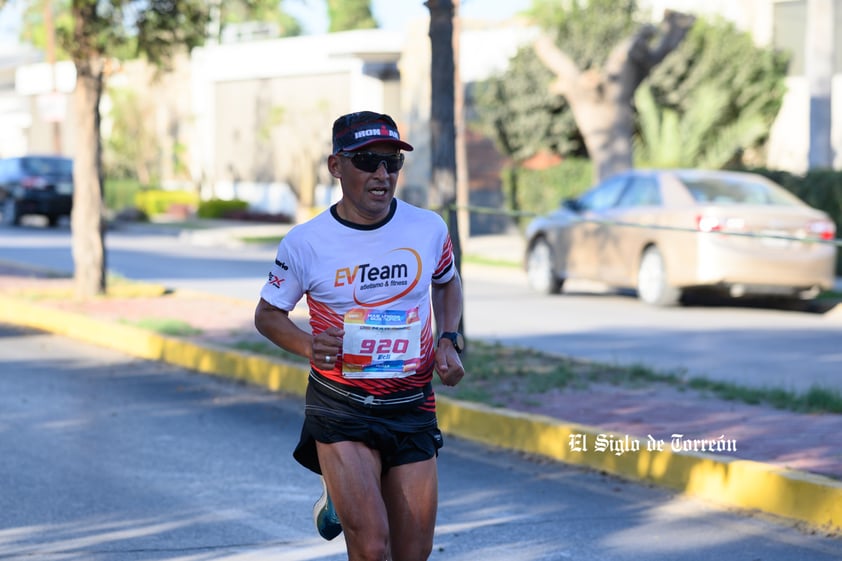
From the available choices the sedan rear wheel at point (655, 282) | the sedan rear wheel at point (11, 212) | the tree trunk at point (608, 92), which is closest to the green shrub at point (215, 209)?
the sedan rear wheel at point (11, 212)

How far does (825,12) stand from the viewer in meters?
20.7

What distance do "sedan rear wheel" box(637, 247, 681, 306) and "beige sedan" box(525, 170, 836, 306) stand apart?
11 mm

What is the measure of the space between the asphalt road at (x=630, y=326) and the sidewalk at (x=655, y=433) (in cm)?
119

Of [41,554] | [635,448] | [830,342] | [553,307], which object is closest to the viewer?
[41,554]

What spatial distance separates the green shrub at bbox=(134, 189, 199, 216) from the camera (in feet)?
127

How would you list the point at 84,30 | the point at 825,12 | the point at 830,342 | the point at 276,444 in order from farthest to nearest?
the point at 825,12
the point at 84,30
the point at 830,342
the point at 276,444

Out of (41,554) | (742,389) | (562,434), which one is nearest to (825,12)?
(742,389)

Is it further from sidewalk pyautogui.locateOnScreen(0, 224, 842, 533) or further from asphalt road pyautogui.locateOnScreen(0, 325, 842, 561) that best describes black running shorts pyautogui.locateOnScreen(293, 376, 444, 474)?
sidewalk pyautogui.locateOnScreen(0, 224, 842, 533)

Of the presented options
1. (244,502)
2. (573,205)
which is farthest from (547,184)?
(244,502)

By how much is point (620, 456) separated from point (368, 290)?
12.0 feet

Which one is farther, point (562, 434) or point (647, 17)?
point (647, 17)

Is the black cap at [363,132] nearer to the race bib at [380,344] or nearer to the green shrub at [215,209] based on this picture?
the race bib at [380,344]

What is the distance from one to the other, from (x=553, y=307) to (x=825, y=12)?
7.31 meters

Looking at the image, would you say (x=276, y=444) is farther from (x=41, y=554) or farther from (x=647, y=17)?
(x=647, y=17)
